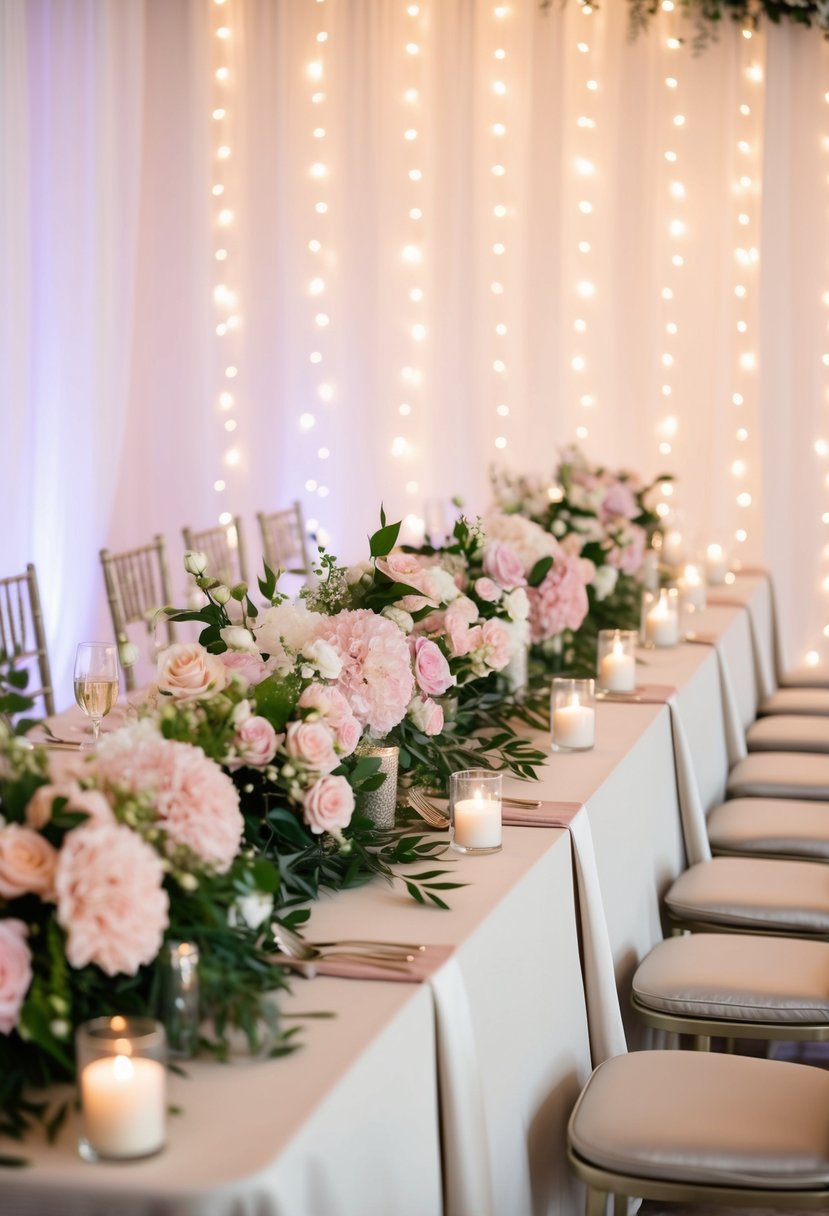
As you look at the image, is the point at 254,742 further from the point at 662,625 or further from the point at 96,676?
the point at 662,625

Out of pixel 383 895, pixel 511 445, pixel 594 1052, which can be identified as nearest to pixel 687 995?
pixel 594 1052

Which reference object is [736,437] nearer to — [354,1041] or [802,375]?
[802,375]

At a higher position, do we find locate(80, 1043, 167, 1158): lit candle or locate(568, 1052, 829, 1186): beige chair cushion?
locate(80, 1043, 167, 1158): lit candle

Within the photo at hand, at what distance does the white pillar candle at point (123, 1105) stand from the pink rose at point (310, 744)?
22.9 inches

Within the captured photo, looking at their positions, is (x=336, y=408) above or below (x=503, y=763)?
above

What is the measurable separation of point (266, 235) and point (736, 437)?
7.18ft

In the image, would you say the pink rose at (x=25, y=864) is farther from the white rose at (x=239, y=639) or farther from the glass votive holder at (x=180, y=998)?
the white rose at (x=239, y=639)

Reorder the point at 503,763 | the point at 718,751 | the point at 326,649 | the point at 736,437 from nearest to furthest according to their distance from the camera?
the point at 326,649, the point at 503,763, the point at 718,751, the point at 736,437

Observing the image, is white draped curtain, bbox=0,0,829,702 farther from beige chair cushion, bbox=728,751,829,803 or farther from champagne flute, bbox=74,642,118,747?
champagne flute, bbox=74,642,118,747

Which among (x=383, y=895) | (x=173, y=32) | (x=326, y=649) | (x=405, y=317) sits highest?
(x=173, y=32)

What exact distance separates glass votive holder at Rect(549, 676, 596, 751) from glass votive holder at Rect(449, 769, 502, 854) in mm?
659

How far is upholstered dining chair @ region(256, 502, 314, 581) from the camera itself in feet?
18.1

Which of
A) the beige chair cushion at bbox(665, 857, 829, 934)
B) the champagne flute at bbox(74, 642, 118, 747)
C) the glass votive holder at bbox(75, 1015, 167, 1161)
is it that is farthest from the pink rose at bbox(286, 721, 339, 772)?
the beige chair cushion at bbox(665, 857, 829, 934)

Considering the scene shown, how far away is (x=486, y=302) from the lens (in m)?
6.51
